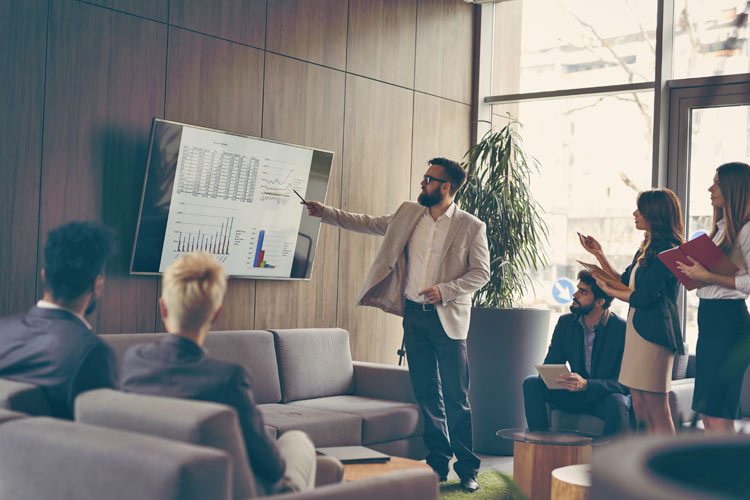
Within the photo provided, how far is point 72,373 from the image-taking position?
6.98 ft

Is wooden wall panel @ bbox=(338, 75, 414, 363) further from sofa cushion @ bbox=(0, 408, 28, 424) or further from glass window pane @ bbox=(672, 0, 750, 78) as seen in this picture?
sofa cushion @ bbox=(0, 408, 28, 424)

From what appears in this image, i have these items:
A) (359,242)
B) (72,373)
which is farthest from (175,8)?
(72,373)

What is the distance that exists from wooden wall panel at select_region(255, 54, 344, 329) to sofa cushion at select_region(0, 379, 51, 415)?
2794 millimetres

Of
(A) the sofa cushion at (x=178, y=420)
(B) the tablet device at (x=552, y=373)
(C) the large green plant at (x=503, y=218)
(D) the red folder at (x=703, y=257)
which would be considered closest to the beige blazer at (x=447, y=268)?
(B) the tablet device at (x=552, y=373)

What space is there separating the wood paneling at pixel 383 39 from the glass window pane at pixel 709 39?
6.60 feet

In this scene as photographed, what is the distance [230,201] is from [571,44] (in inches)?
132

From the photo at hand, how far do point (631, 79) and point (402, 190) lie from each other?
6.55 ft

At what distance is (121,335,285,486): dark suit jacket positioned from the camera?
183 centimetres

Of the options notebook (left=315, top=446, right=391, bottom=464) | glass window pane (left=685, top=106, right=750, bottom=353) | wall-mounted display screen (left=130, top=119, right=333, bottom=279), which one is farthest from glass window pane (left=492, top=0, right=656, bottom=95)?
notebook (left=315, top=446, right=391, bottom=464)

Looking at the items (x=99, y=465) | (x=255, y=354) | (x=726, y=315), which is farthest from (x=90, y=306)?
(x=726, y=315)

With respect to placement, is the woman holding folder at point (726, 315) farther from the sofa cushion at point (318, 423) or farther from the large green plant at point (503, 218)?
the large green plant at point (503, 218)

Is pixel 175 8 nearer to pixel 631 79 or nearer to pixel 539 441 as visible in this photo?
pixel 539 441

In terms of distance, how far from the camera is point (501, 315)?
5.41 meters

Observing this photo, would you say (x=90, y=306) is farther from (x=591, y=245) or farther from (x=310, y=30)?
(x=310, y=30)
